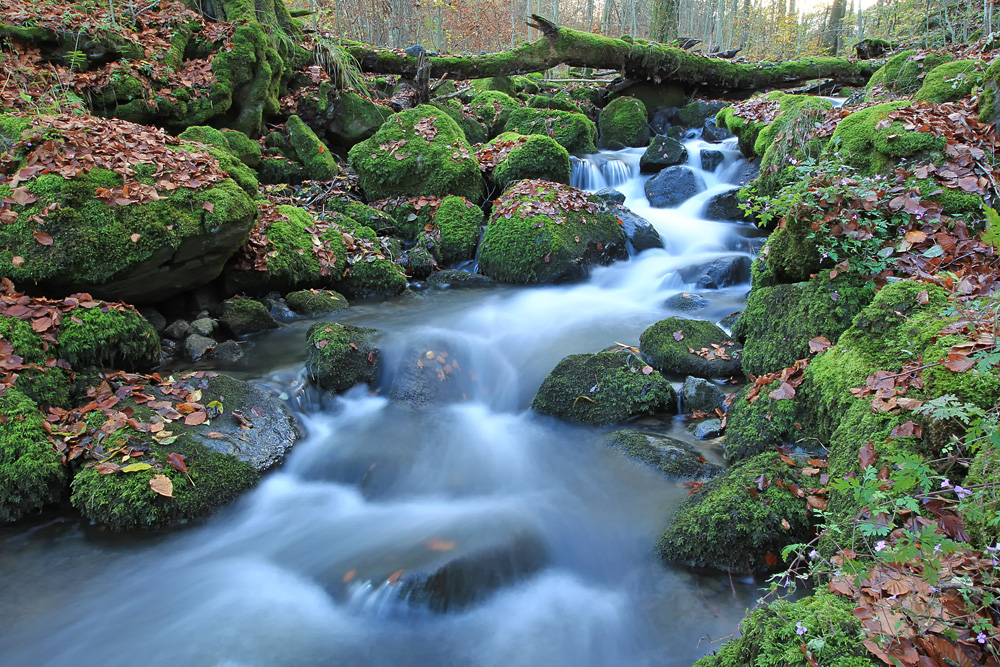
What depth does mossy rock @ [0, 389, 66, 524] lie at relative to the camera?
3799 mm

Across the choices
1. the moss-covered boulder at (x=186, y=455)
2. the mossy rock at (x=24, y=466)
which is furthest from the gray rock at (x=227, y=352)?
the mossy rock at (x=24, y=466)

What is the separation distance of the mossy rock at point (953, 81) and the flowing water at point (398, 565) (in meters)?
5.59

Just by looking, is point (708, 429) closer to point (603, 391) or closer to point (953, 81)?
point (603, 391)

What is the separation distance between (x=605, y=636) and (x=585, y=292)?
580 centimetres

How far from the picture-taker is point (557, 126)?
1252cm

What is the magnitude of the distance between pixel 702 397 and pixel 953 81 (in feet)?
17.6

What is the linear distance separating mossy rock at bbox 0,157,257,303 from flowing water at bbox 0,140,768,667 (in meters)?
1.74

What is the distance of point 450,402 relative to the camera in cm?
575

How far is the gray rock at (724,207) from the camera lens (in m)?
10.0

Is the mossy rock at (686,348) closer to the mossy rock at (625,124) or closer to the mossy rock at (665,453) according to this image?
the mossy rock at (665,453)

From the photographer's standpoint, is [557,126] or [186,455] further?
[557,126]

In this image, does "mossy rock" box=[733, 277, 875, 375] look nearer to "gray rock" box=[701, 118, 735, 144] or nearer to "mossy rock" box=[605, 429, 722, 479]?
"mossy rock" box=[605, 429, 722, 479]

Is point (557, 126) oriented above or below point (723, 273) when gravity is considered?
above

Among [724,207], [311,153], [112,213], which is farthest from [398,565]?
[724,207]
